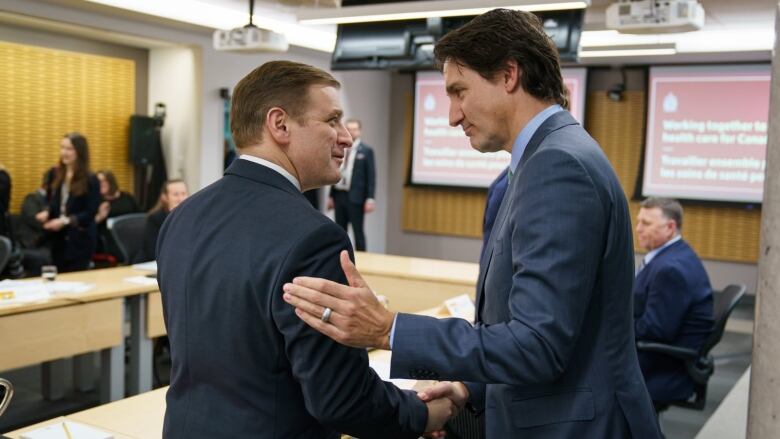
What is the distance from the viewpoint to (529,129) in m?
1.44

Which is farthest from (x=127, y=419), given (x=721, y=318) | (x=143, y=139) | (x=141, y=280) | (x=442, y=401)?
(x=143, y=139)

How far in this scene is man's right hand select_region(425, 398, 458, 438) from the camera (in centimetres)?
162

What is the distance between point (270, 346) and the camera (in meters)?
1.32

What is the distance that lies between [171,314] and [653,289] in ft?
8.84

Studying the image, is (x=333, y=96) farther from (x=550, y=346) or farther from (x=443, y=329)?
(x=550, y=346)

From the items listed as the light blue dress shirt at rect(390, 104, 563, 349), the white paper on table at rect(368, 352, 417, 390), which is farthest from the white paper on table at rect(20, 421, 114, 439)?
the light blue dress shirt at rect(390, 104, 563, 349)

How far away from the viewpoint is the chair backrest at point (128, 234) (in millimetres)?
5207

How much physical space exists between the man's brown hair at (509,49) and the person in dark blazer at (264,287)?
0.28 metres

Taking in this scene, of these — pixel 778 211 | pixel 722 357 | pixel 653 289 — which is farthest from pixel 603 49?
pixel 778 211

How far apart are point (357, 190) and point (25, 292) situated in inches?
214

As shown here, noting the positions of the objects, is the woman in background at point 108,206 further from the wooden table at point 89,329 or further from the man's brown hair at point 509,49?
the man's brown hair at point 509,49

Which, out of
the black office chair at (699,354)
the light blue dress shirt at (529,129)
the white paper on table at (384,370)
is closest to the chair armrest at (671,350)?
the black office chair at (699,354)

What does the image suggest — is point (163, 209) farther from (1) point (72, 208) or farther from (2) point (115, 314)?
(1) point (72, 208)

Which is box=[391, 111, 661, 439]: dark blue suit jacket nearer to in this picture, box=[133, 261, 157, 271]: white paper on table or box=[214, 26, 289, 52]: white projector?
box=[133, 261, 157, 271]: white paper on table
